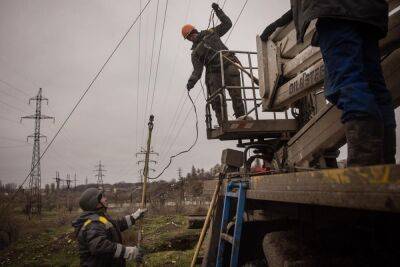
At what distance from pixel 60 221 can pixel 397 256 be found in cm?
2933

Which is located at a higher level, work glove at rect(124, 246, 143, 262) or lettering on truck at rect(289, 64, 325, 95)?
lettering on truck at rect(289, 64, 325, 95)

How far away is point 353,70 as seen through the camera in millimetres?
1819

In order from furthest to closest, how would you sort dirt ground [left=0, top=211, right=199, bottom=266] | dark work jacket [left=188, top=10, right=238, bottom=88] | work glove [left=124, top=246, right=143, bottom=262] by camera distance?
dirt ground [left=0, top=211, right=199, bottom=266]
dark work jacket [left=188, top=10, right=238, bottom=88]
work glove [left=124, top=246, right=143, bottom=262]

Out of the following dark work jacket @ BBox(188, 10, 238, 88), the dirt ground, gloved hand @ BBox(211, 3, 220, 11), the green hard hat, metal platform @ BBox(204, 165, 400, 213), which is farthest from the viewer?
the dirt ground

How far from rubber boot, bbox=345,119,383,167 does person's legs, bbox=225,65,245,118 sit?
16.2ft

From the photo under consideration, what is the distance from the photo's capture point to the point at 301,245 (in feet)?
7.86

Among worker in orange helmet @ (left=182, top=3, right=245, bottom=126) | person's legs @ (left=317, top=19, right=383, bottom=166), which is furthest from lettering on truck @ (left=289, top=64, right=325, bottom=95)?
worker in orange helmet @ (left=182, top=3, right=245, bottom=126)

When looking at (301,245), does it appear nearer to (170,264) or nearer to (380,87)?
(380,87)

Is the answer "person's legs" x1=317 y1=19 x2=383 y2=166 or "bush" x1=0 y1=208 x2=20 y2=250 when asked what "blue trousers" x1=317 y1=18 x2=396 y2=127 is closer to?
"person's legs" x1=317 y1=19 x2=383 y2=166

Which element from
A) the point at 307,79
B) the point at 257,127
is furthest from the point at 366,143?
the point at 257,127

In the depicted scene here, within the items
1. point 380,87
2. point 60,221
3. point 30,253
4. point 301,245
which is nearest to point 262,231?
point 301,245

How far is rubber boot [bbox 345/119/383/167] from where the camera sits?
1659mm

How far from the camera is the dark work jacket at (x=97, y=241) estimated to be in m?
4.21

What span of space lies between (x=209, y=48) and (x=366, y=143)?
18.3 feet
